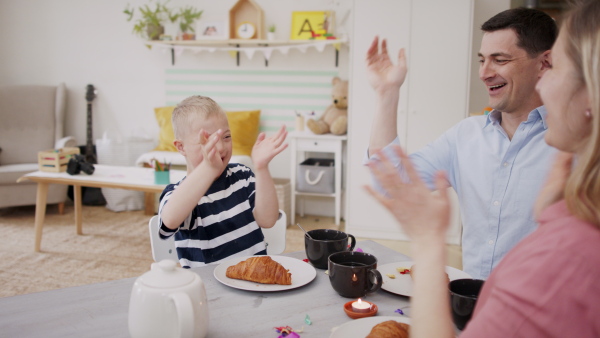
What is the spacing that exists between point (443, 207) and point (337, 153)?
10.9 ft

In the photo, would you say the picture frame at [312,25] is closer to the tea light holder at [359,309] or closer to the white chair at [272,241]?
the white chair at [272,241]

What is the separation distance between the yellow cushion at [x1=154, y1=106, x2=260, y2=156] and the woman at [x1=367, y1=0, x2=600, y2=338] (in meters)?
3.60

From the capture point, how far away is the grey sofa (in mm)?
4371

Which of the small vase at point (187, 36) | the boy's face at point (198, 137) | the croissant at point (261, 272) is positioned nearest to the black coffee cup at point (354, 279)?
the croissant at point (261, 272)

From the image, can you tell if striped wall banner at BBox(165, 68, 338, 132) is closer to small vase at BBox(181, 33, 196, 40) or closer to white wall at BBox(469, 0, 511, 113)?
small vase at BBox(181, 33, 196, 40)

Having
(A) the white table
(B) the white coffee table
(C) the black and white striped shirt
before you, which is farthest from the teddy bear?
(C) the black and white striped shirt

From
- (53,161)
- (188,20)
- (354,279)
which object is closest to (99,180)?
(53,161)

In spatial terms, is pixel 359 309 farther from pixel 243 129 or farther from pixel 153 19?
pixel 153 19

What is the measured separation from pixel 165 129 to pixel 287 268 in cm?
364

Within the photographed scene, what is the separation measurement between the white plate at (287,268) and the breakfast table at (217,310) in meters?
0.01

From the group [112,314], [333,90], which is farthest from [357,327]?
[333,90]

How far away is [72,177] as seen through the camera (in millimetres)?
3387

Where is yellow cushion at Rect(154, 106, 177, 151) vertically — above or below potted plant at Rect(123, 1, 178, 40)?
below

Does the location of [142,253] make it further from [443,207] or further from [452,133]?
[443,207]
